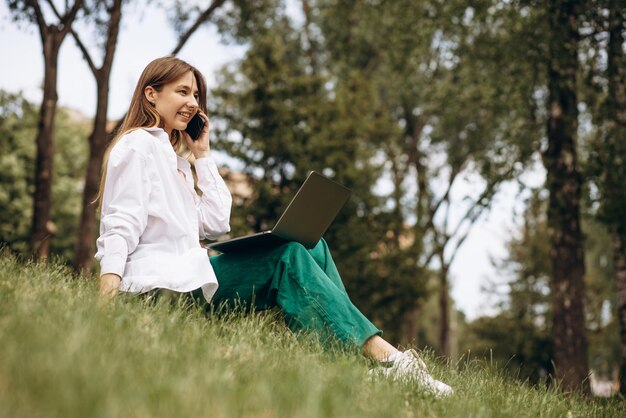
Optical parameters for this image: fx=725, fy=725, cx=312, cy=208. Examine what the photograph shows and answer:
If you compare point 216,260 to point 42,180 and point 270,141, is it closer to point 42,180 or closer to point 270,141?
point 42,180

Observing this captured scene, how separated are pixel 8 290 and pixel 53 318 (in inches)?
21.2

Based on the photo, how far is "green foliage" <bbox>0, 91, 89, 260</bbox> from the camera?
2880 cm

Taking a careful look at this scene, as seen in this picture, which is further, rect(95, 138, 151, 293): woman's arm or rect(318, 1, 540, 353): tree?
rect(318, 1, 540, 353): tree

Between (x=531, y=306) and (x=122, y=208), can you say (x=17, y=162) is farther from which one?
(x=122, y=208)

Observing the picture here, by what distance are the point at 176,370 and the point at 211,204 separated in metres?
2.14

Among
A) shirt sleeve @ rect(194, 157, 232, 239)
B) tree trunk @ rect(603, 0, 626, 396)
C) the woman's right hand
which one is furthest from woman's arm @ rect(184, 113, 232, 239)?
tree trunk @ rect(603, 0, 626, 396)

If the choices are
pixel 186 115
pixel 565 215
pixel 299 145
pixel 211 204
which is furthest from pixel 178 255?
pixel 299 145

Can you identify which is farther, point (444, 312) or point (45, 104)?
point (444, 312)

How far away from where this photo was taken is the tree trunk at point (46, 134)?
12.6 m

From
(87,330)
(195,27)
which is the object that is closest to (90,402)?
(87,330)

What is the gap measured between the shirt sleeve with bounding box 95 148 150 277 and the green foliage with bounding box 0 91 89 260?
23.0 m

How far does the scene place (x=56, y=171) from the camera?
32.0m

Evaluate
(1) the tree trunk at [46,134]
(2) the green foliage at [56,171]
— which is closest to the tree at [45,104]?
(1) the tree trunk at [46,134]

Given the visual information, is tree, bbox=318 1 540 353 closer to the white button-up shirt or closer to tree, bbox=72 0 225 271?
tree, bbox=72 0 225 271
